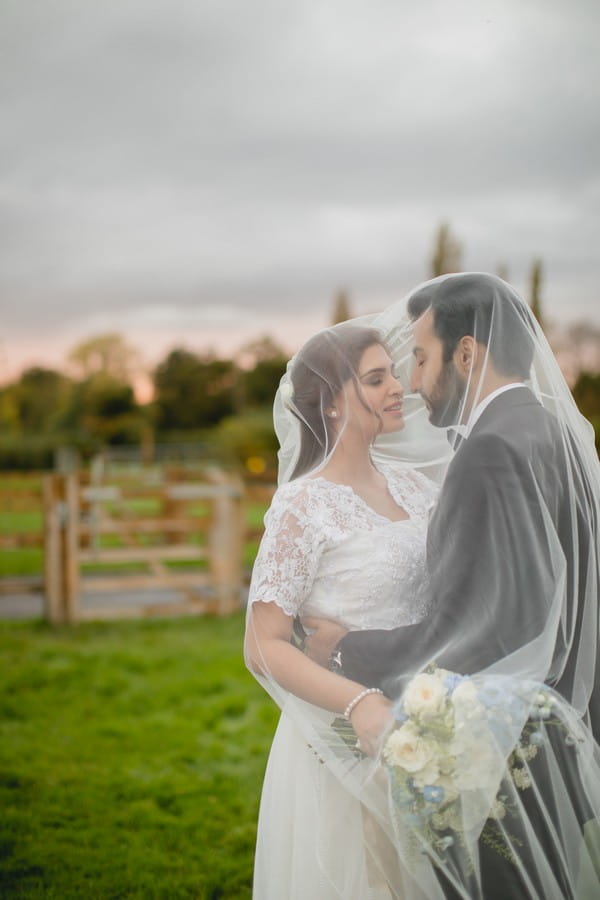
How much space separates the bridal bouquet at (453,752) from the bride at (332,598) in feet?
0.40

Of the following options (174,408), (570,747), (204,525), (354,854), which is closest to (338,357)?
(570,747)

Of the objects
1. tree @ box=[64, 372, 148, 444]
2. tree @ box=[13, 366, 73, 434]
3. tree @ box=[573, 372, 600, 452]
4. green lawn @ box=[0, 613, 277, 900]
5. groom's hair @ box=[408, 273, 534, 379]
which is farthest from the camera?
tree @ box=[13, 366, 73, 434]

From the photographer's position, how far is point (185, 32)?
7.31 metres

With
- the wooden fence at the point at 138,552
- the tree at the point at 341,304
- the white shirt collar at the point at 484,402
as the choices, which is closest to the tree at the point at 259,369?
the tree at the point at 341,304

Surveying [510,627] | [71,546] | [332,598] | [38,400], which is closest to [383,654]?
[332,598]

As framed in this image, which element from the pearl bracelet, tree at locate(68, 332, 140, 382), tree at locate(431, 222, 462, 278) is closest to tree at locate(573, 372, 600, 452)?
the pearl bracelet

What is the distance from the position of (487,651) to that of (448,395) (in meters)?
0.77

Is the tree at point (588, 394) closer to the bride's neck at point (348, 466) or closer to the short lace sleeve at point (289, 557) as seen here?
the bride's neck at point (348, 466)

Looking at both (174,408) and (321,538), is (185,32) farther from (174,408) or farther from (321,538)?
(174,408)

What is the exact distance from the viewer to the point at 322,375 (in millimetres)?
2637

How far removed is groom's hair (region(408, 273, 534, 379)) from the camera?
7.49 feet

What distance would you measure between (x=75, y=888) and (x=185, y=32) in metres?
7.12

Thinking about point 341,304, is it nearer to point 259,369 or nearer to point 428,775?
point 259,369

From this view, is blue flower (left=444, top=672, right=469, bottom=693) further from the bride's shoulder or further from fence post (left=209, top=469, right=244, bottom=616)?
fence post (left=209, top=469, right=244, bottom=616)
